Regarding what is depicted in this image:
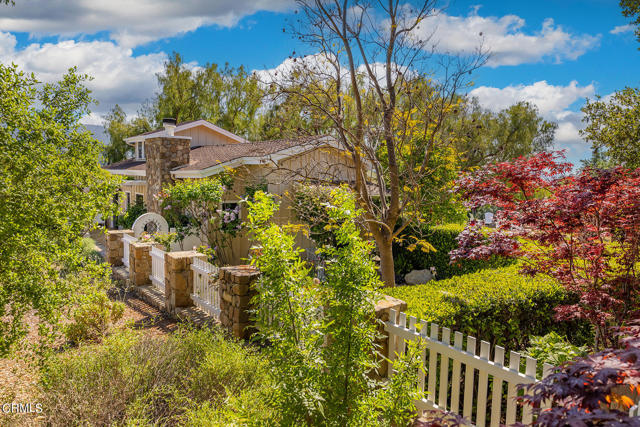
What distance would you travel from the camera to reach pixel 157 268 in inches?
356

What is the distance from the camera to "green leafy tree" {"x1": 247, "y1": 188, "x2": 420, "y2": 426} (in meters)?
3.17

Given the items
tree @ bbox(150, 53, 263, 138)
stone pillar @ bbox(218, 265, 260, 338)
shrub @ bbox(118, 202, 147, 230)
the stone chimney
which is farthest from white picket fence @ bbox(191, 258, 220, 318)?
tree @ bbox(150, 53, 263, 138)

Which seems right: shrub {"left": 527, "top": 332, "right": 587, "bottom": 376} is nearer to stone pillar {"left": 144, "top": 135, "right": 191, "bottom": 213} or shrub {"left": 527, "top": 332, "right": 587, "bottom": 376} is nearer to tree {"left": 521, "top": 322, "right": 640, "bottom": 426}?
tree {"left": 521, "top": 322, "right": 640, "bottom": 426}

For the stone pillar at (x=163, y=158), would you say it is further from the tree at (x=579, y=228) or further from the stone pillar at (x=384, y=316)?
the stone pillar at (x=384, y=316)

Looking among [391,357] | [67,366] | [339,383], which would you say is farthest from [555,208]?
[67,366]

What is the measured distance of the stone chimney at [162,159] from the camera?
14.7 metres

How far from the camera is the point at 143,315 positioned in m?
7.88

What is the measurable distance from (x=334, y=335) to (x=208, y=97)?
1189 inches

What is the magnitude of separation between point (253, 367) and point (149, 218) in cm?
995

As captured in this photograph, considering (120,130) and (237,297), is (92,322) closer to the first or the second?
(237,297)

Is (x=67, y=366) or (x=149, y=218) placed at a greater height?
(x=149, y=218)

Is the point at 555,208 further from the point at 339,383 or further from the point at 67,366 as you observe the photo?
the point at 67,366

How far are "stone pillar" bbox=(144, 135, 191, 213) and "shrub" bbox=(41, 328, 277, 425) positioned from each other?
1031 centimetres

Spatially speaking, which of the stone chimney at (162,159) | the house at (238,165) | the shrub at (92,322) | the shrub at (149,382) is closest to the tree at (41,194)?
the shrub at (149,382)
